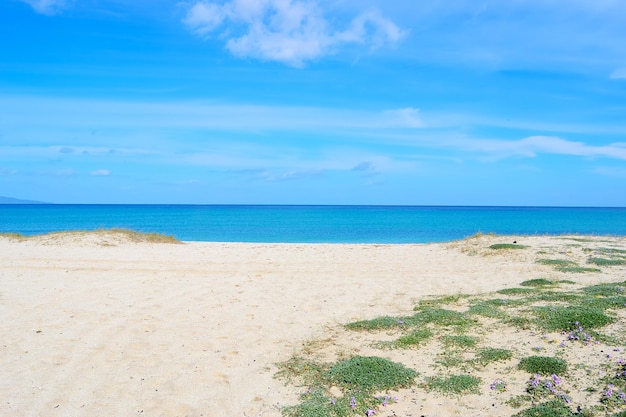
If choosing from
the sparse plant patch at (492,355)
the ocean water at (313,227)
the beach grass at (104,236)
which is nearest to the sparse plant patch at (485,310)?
the sparse plant patch at (492,355)

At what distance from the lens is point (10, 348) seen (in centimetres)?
832

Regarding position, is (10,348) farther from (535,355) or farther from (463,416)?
(535,355)

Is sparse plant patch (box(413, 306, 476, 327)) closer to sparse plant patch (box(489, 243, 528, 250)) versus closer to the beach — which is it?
the beach

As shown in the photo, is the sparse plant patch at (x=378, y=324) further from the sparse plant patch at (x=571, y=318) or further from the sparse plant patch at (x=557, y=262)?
the sparse plant patch at (x=557, y=262)

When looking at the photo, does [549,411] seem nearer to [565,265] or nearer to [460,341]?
[460,341]

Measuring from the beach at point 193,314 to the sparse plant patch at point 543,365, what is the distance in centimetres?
103

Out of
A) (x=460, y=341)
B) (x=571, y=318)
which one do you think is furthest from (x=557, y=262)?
(x=460, y=341)

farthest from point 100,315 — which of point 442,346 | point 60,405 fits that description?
point 442,346

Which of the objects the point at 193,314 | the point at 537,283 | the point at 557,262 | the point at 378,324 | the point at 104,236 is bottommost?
the point at 193,314

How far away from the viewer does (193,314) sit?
10.7 metres

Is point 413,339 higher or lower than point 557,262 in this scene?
lower

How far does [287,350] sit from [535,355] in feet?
12.9

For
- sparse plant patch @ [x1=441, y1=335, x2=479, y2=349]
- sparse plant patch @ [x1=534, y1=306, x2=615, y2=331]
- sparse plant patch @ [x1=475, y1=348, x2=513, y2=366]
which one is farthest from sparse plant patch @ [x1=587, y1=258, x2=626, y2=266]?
sparse plant patch @ [x1=475, y1=348, x2=513, y2=366]

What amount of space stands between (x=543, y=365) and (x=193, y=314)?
7.14 metres
